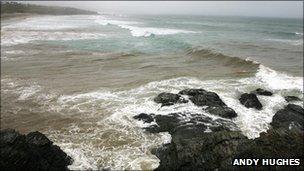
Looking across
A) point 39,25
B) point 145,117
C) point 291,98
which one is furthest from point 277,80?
point 39,25

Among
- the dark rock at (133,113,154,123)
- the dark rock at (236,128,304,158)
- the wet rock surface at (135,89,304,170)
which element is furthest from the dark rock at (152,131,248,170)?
the dark rock at (133,113,154,123)

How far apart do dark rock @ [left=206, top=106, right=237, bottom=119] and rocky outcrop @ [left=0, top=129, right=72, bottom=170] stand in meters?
7.27

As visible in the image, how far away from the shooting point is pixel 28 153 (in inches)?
361

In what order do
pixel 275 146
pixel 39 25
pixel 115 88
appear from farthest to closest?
pixel 39 25 → pixel 115 88 → pixel 275 146

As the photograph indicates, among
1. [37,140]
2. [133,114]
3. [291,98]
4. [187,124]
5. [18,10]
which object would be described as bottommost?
[133,114]

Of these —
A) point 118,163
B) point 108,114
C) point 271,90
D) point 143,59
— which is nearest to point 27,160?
point 118,163

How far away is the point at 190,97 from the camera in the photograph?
1617 centimetres

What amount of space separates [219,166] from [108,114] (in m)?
7.45

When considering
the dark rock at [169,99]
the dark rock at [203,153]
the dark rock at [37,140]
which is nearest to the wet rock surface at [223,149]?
the dark rock at [203,153]

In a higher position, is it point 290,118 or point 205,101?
point 205,101

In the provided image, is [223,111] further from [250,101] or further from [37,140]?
[37,140]

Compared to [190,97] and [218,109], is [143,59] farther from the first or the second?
[218,109]

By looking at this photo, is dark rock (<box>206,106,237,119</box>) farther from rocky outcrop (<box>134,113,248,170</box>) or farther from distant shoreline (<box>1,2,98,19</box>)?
distant shoreline (<box>1,2,98,19</box>)

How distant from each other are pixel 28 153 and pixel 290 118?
11.1 metres
